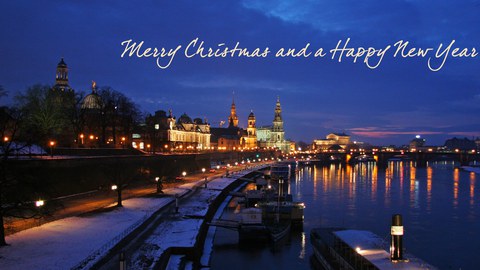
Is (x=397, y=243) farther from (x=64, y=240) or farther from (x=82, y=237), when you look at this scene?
(x=64, y=240)

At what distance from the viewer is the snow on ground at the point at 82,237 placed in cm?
2367

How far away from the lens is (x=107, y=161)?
58562mm

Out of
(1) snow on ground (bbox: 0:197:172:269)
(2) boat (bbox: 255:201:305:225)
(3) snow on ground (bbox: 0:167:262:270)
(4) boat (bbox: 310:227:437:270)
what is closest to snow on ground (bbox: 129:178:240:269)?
(3) snow on ground (bbox: 0:167:262:270)

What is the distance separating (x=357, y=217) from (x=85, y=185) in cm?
2892

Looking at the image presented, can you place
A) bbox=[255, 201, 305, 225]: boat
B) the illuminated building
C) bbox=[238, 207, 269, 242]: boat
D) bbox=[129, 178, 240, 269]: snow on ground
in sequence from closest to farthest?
bbox=[129, 178, 240, 269]: snow on ground < bbox=[238, 207, 269, 242]: boat < bbox=[255, 201, 305, 225]: boat < the illuminated building

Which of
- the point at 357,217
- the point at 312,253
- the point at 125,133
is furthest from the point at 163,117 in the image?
the point at 312,253

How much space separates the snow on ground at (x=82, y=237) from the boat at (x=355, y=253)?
8.88 meters

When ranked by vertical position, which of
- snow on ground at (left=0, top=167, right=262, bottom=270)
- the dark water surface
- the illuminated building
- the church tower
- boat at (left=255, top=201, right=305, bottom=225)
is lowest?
the dark water surface

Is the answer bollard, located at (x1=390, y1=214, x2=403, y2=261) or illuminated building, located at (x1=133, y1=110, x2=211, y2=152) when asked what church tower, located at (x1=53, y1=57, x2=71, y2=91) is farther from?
bollard, located at (x1=390, y1=214, x2=403, y2=261)

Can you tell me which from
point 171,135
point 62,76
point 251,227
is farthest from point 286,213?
point 171,135

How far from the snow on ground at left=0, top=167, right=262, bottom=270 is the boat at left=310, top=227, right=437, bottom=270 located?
29.1ft

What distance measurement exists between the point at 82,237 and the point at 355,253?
51.8ft

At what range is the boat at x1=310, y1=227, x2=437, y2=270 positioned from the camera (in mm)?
23469

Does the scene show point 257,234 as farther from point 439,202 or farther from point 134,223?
point 439,202
